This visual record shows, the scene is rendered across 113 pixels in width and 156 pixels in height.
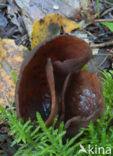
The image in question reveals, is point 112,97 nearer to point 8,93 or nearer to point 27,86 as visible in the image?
point 27,86

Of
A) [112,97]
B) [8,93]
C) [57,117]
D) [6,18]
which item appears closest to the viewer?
[57,117]

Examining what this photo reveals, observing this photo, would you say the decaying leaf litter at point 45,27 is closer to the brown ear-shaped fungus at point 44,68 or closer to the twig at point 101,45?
the twig at point 101,45

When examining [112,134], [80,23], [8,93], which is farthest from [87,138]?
[80,23]

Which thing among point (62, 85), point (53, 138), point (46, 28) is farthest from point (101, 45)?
point (53, 138)

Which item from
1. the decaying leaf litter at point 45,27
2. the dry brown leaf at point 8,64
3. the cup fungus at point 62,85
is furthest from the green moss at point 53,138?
the decaying leaf litter at point 45,27

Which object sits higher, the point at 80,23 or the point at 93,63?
the point at 80,23

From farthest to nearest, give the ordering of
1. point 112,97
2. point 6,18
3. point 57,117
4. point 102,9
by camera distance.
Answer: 1. point 102,9
2. point 6,18
3. point 112,97
4. point 57,117
